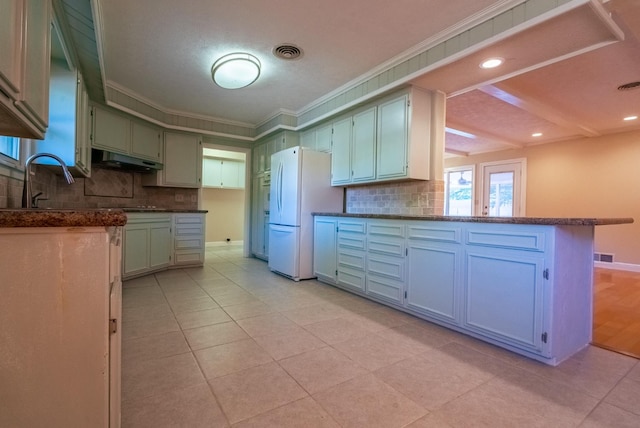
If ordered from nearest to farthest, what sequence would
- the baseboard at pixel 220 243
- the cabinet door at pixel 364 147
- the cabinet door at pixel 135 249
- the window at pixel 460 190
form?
the cabinet door at pixel 364 147 < the cabinet door at pixel 135 249 < the baseboard at pixel 220 243 < the window at pixel 460 190

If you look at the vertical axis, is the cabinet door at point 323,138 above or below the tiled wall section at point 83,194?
above

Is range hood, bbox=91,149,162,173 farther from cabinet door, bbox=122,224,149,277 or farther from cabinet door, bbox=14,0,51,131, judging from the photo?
cabinet door, bbox=14,0,51,131

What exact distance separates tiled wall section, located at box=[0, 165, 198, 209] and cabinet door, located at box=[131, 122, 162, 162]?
0.50 metres

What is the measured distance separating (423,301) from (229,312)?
165cm

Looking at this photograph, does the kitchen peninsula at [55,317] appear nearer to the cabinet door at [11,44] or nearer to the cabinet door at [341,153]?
the cabinet door at [11,44]

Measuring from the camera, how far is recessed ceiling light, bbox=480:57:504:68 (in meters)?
2.50

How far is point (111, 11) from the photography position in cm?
242

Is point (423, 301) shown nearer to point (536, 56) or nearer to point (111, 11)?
point (536, 56)

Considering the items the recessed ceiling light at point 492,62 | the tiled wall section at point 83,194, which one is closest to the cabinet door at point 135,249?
the tiled wall section at point 83,194

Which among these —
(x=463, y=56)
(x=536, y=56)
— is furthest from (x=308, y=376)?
(x=536, y=56)

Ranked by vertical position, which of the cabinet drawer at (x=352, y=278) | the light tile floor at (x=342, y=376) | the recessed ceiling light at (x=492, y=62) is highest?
the recessed ceiling light at (x=492, y=62)

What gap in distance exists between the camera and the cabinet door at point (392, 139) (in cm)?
315

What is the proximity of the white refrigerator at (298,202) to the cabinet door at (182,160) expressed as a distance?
1.57 metres

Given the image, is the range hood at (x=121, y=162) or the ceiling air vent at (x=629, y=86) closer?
the ceiling air vent at (x=629, y=86)
